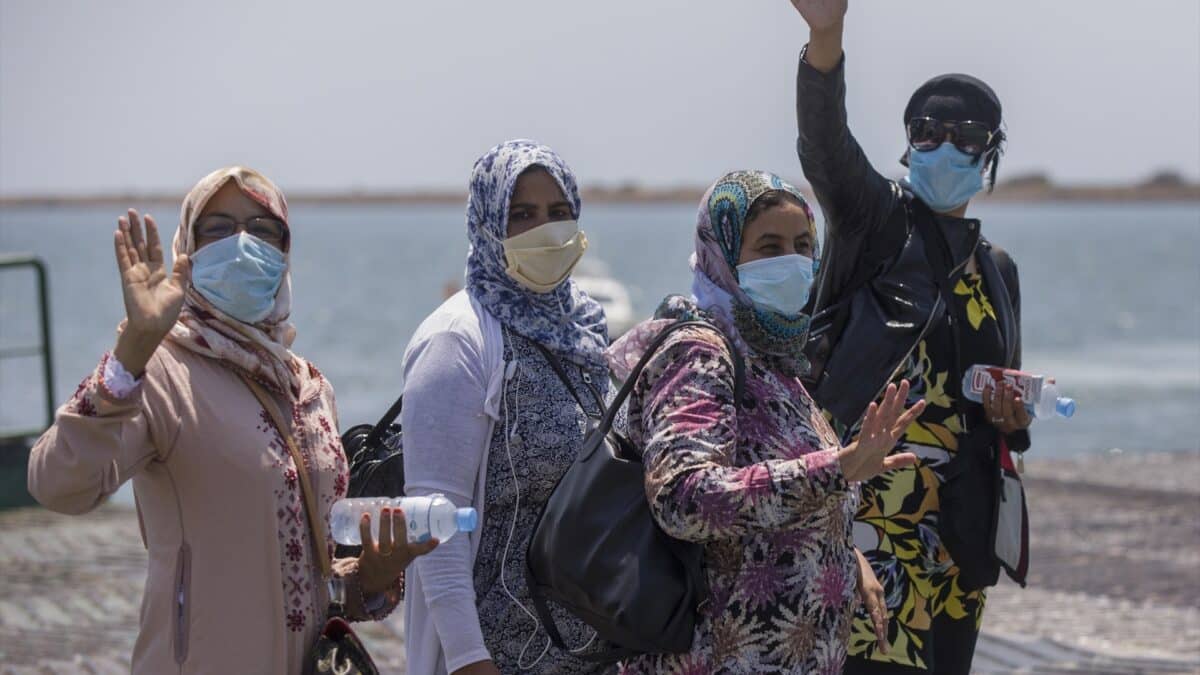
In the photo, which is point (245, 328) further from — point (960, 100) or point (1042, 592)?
point (1042, 592)

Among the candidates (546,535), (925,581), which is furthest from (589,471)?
(925,581)

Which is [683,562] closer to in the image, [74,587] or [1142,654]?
[1142,654]

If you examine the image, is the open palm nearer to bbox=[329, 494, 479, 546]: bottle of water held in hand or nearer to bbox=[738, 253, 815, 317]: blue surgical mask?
bbox=[329, 494, 479, 546]: bottle of water held in hand

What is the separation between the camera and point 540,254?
13.4 ft

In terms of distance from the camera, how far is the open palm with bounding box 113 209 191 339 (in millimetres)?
3404

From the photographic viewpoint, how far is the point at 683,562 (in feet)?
11.6

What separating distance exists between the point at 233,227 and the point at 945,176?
2.18m

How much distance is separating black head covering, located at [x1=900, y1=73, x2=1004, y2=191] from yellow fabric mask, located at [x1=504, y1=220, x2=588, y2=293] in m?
1.50

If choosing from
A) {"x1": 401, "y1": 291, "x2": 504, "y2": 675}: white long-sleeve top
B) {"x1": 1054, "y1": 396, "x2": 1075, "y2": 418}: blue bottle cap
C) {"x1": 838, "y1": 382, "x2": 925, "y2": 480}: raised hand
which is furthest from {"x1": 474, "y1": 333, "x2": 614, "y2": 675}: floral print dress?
{"x1": 1054, "y1": 396, "x2": 1075, "y2": 418}: blue bottle cap

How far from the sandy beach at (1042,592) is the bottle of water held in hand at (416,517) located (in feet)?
13.7

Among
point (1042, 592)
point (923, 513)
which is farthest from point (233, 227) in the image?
point (1042, 592)

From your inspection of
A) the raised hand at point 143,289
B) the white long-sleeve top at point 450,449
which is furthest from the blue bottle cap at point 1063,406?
the raised hand at point 143,289

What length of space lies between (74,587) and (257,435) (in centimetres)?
665

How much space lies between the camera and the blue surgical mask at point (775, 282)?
12.1 ft
